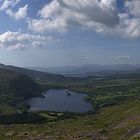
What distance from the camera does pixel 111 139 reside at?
243ft

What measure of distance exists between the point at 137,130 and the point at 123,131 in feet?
25.7

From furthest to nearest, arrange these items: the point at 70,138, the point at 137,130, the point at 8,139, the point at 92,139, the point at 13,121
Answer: the point at 13,121 < the point at 8,139 < the point at 70,138 < the point at 92,139 < the point at 137,130

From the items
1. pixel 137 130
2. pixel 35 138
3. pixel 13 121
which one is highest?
pixel 137 130

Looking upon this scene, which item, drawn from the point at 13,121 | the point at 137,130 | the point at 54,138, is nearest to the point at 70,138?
the point at 54,138

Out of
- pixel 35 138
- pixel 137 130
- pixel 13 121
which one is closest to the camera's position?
pixel 137 130

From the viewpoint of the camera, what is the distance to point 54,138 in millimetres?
90875

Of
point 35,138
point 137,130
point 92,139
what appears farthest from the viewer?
point 35,138

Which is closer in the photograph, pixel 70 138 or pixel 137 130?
pixel 137 130

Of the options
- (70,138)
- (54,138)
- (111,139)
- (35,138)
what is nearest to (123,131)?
(111,139)

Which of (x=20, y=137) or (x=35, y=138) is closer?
(x=35, y=138)

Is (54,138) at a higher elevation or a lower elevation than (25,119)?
higher

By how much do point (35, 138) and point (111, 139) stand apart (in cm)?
2856

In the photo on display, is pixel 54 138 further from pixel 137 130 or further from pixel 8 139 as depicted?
pixel 137 130

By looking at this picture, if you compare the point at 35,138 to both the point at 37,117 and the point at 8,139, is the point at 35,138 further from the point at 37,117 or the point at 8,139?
the point at 37,117
